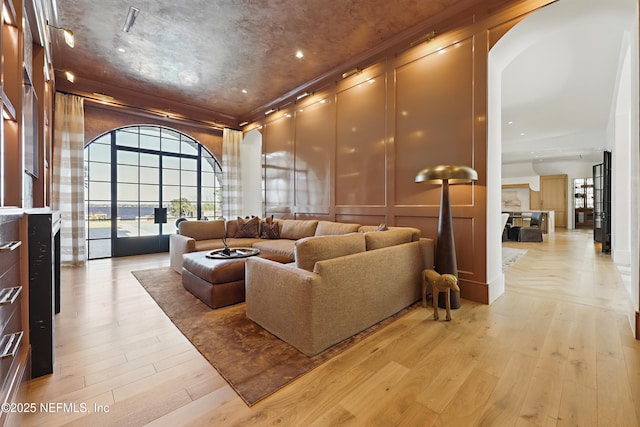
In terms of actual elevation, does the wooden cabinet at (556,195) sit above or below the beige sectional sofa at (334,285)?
above

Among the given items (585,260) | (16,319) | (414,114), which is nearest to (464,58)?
(414,114)

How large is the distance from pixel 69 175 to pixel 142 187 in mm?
1318

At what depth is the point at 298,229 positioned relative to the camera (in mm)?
4793

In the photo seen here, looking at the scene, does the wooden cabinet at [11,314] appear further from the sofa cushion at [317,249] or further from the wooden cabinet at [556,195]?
the wooden cabinet at [556,195]

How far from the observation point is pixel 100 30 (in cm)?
358

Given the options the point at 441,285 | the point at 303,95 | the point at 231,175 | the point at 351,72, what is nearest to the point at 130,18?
the point at 303,95

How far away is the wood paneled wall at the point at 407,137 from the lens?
3055mm

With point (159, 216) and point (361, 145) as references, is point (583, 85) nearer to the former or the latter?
point (361, 145)

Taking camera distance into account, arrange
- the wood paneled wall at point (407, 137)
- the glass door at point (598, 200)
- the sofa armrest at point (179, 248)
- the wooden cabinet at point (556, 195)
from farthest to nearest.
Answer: the wooden cabinet at point (556, 195), the glass door at point (598, 200), the sofa armrest at point (179, 248), the wood paneled wall at point (407, 137)

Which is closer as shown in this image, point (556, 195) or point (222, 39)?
point (222, 39)

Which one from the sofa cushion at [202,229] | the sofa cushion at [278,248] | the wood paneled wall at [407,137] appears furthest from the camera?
the sofa cushion at [202,229]

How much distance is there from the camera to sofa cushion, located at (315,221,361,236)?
4.05m

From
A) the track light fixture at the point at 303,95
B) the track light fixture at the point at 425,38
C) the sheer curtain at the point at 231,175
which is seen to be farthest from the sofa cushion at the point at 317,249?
the sheer curtain at the point at 231,175

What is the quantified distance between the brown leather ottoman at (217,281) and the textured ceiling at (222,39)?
2.89 metres
